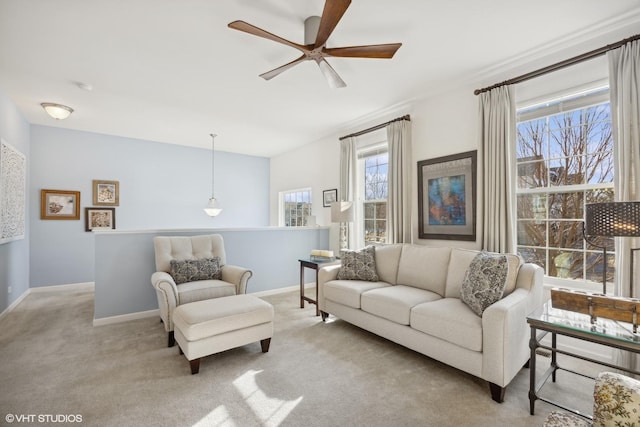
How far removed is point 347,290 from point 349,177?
211 centimetres

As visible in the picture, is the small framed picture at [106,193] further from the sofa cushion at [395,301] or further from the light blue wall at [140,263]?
the sofa cushion at [395,301]

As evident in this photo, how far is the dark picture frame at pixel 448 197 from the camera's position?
3348 mm

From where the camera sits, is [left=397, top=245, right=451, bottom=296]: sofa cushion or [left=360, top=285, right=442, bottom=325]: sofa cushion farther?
[left=397, top=245, right=451, bottom=296]: sofa cushion

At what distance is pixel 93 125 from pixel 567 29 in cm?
637

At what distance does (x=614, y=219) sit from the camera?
1.92 meters

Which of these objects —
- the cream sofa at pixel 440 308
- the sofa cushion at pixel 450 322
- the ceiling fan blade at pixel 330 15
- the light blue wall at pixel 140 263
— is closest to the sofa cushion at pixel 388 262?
the cream sofa at pixel 440 308

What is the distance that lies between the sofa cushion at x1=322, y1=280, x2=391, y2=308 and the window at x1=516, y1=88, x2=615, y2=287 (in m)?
1.61

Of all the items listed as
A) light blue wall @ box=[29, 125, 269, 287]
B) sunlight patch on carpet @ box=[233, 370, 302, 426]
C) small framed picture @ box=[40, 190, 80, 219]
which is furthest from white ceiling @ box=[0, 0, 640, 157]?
sunlight patch on carpet @ box=[233, 370, 302, 426]

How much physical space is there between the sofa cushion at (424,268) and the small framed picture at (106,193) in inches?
207

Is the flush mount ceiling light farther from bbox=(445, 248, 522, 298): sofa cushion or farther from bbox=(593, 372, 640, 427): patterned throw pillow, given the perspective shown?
bbox=(593, 372, 640, 427): patterned throw pillow

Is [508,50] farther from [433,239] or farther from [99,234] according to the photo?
[99,234]

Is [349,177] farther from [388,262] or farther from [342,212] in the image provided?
[388,262]

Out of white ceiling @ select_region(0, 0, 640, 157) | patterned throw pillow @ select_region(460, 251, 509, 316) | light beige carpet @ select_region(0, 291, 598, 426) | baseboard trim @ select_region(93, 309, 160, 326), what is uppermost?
white ceiling @ select_region(0, 0, 640, 157)

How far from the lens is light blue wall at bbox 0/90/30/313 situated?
12.2ft
